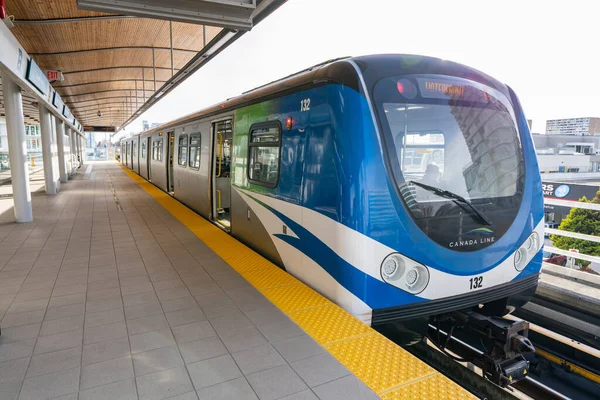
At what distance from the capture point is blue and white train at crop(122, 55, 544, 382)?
2955 millimetres

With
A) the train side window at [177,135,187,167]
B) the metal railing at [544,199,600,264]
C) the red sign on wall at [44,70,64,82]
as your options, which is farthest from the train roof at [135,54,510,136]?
the red sign on wall at [44,70,64,82]

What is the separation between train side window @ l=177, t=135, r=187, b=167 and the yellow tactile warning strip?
538 centimetres

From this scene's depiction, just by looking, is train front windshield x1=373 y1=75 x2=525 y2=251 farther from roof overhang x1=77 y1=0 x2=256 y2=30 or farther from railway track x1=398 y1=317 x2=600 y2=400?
roof overhang x1=77 y1=0 x2=256 y2=30

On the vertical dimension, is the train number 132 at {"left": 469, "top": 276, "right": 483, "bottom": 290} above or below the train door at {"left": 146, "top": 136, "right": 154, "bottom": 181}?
below

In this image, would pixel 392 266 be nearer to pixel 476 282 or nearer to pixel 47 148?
pixel 476 282

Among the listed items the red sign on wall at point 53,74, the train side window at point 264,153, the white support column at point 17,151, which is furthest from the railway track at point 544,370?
the red sign on wall at point 53,74

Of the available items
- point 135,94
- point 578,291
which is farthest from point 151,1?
point 135,94

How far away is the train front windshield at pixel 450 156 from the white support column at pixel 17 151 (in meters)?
8.47

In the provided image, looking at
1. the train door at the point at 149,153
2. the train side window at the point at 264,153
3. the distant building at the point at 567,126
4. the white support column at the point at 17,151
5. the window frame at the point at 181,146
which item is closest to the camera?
the train side window at the point at 264,153

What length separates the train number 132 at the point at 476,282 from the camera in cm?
327

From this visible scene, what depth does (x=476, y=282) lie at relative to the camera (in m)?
3.30

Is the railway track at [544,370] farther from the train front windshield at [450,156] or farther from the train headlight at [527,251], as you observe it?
the train front windshield at [450,156]

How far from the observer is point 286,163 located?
397 centimetres

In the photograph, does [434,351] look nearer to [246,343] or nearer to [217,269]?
[246,343]
